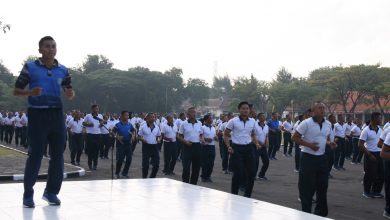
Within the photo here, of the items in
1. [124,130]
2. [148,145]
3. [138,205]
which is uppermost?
[124,130]

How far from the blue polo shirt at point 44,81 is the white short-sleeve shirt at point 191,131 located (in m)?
6.13

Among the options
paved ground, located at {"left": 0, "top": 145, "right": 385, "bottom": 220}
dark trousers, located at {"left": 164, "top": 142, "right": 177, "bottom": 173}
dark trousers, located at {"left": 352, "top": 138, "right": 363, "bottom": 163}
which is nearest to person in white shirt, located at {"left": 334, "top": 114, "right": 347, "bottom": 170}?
paved ground, located at {"left": 0, "top": 145, "right": 385, "bottom": 220}

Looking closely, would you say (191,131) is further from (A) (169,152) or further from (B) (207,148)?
(A) (169,152)

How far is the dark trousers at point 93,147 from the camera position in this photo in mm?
15953

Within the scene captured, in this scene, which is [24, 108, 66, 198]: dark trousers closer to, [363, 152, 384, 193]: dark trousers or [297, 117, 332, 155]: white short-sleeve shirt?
[297, 117, 332, 155]: white short-sleeve shirt

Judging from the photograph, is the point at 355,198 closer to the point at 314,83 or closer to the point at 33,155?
the point at 33,155

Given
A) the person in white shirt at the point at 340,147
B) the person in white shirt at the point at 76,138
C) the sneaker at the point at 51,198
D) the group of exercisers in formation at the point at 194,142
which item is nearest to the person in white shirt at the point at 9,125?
the group of exercisers in formation at the point at 194,142

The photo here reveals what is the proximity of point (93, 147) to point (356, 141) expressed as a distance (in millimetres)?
10395

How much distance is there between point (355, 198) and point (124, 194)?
589cm

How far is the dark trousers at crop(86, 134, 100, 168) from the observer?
16.0 metres

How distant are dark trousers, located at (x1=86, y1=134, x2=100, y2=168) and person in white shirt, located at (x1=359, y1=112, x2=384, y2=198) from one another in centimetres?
818

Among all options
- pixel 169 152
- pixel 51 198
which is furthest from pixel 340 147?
pixel 51 198

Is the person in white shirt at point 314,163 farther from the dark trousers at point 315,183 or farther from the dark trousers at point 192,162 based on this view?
the dark trousers at point 192,162

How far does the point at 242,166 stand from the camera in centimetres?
940
